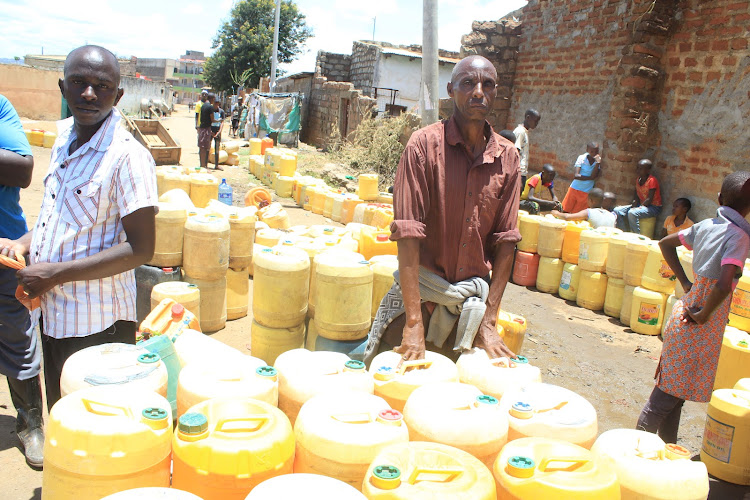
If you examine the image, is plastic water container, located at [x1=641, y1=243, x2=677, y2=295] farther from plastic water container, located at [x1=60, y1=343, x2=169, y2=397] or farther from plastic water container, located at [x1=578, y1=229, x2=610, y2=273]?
plastic water container, located at [x1=60, y1=343, x2=169, y2=397]

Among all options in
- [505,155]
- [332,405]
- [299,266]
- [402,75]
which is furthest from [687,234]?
[402,75]

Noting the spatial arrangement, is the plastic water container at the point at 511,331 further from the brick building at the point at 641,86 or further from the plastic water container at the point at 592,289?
the brick building at the point at 641,86

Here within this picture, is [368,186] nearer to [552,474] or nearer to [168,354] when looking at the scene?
[168,354]

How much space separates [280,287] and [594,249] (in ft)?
13.9

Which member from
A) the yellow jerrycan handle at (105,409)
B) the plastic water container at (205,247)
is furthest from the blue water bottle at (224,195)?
the yellow jerrycan handle at (105,409)

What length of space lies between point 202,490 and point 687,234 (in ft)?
10.3

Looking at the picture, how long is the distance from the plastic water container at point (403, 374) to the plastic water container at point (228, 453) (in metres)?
0.60

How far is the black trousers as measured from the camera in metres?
2.41

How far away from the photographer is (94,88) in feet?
7.32

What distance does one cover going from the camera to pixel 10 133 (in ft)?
8.72

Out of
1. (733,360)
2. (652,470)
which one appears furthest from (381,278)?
(733,360)

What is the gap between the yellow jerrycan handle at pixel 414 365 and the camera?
2301 millimetres

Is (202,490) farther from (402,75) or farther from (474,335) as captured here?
(402,75)

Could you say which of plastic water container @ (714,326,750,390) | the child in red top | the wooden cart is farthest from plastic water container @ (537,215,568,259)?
the wooden cart
